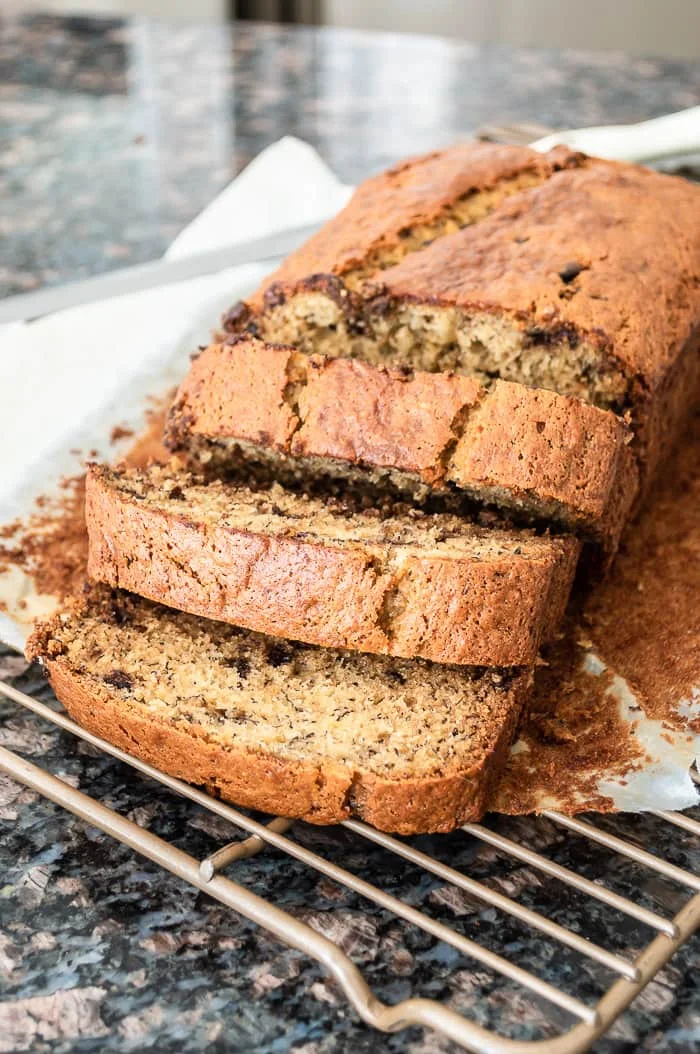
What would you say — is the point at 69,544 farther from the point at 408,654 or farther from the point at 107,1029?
the point at 107,1029

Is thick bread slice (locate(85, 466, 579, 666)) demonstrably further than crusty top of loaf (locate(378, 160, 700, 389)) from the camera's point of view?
No

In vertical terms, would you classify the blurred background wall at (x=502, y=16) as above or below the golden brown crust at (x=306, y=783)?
above

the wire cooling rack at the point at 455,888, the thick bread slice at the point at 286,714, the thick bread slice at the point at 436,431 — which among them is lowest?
the wire cooling rack at the point at 455,888

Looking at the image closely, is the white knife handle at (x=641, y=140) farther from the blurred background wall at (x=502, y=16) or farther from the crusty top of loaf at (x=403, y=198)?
the blurred background wall at (x=502, y=16)

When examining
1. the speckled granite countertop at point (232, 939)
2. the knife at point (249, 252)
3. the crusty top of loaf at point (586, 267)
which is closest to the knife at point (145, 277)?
the knife at point (249, 252)

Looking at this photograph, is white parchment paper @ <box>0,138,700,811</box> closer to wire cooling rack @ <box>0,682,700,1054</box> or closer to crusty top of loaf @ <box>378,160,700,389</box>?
wire cooling rack @ <box>0,682,700,1054</box>

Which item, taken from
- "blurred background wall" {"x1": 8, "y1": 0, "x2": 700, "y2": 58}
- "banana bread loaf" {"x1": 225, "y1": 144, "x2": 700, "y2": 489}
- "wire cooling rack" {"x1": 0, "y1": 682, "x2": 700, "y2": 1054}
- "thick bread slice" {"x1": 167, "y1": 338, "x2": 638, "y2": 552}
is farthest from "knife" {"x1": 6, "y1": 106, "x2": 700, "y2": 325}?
"blurred background wall" {"x1": 8, "y1": 0, "x2": 700, "y2": 58}
